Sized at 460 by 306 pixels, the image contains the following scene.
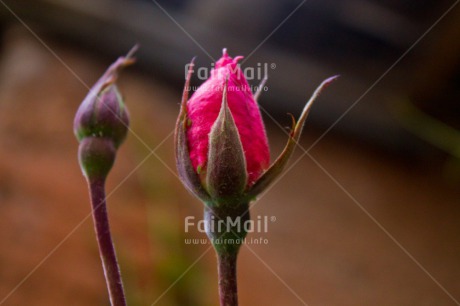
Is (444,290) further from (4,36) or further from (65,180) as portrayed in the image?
(4,36)

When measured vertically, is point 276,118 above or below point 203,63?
below

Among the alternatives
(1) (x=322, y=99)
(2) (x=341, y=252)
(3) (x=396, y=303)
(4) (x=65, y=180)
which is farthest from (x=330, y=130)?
(4) (x=65, y=180)

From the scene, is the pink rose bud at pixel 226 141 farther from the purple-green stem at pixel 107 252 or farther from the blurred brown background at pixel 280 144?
the blurred brown background at pixel 280 144

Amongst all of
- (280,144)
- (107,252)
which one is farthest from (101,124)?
(280,144)

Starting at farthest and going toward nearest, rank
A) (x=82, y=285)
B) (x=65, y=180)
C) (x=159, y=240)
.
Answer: (x=65, y=180), (x=82, y=285), (x=159, y=240)

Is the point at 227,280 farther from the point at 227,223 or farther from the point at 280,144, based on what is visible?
the point at 280,144

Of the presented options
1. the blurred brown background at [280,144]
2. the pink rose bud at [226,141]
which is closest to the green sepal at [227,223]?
the pink rose bud at [226,141]

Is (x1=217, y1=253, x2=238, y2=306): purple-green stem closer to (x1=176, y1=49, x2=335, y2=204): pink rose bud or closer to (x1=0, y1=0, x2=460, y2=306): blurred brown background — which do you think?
(x1=176, y1=49, x2=335, y2=204): pink rose bud
